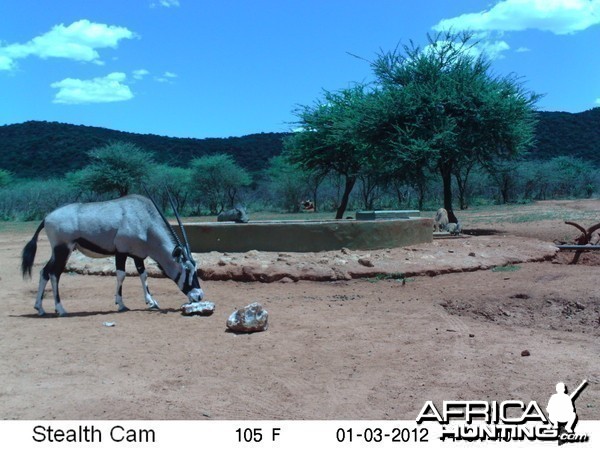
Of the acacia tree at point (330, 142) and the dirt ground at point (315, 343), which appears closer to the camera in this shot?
the dirt ground at point (315, 343)

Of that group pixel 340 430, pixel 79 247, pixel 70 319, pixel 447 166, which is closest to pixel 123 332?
pixel 70 319

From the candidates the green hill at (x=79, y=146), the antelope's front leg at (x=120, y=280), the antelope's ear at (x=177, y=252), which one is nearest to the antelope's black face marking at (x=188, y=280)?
the antelope's ear at (x=177, y=252)

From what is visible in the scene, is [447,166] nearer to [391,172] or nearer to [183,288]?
[391,172]

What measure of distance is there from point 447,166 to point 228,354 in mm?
14795

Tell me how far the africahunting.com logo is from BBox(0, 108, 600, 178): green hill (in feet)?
208

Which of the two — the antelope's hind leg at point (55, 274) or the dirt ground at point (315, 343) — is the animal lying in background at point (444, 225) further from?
the antelope's hind leg at point (55, 274)

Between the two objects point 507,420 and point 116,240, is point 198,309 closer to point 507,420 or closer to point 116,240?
point 116,240

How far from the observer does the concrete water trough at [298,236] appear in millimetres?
11969

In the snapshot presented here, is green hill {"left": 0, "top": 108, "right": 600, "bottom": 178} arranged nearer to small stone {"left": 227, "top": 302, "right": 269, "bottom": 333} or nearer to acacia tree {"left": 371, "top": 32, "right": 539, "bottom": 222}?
acacia tree {"left": 371, "top": 32, "right": 539, "bottom": 222}

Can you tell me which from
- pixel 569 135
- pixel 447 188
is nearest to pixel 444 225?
pixel 447 188

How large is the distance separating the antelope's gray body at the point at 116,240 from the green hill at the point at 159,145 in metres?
58.4

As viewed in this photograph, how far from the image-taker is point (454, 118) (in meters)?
18.4

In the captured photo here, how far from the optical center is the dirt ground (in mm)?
4629

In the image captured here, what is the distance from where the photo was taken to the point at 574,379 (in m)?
4.98
